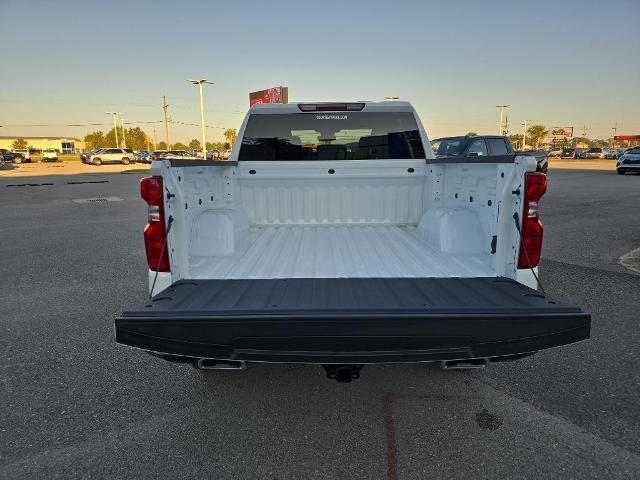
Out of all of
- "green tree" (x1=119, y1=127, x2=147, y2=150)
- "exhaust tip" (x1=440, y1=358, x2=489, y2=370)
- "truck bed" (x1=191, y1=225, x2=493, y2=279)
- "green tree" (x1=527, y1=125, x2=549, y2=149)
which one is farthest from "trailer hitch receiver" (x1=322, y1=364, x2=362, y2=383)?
"green tree" (x1=119, y1=127, x2=147, y2=150)

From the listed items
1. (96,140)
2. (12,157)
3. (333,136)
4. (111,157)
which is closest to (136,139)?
(96,140)

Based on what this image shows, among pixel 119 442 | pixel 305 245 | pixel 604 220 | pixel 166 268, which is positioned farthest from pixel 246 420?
pixel 604 220

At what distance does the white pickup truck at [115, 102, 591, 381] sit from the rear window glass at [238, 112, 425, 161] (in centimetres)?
1

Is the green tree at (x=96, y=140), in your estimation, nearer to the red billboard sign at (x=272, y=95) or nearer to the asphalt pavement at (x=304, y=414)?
the red billboard sign at (x=272, y=95)

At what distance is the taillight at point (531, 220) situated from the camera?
246 cm

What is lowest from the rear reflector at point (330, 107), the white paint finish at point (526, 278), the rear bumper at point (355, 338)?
the rear bumper at point (355, 338)

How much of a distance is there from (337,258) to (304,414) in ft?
4.00

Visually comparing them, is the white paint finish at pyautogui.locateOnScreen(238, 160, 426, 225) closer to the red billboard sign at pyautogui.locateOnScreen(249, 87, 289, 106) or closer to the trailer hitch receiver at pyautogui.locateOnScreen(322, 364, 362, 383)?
the trailer hitch receiver at pyautogui.locateOnScreen(322, 364, 362, 383)

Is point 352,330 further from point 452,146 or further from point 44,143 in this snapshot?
point 44,143

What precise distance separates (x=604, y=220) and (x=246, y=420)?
10895 millimetres

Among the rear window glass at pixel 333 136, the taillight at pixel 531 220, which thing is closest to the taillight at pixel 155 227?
the rear window glass at pixel 333 136

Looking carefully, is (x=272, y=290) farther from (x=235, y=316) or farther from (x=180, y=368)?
(x=180, y=368)

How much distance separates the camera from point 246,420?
2.74 metres

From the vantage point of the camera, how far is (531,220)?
8.37 ft
